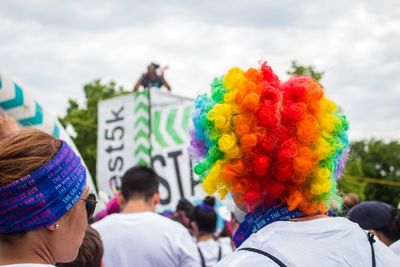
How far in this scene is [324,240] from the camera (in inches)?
60.4

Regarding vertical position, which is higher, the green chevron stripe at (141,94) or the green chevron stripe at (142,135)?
the green chevron stripe at (141,94)

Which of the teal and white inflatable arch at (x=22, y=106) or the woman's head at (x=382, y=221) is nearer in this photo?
the woman's head at (x=382, y=221)

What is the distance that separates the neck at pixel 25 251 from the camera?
1.39 m

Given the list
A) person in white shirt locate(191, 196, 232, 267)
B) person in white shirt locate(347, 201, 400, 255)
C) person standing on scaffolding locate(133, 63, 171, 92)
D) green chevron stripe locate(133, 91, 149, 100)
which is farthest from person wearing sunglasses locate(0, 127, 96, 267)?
person standing on scaffolding locate(133, 63, 171, 92)

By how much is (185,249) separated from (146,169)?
0.78 m

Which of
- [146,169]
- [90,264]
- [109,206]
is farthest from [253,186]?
[109,206]

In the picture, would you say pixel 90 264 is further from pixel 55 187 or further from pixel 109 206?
pixel 109 206

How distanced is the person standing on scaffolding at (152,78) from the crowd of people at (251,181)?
684 cm

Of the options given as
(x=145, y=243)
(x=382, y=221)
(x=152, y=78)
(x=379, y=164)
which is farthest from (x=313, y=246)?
(x=379, y=164)

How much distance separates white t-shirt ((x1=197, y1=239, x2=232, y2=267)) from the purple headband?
322cm

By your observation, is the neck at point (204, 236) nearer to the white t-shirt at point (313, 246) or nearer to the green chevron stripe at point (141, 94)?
the green chevron stripe at point (141, 94)

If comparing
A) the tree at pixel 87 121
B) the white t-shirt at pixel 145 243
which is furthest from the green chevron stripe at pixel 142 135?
the tree at pixel 87 121

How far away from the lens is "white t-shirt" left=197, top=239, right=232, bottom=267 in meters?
4.55

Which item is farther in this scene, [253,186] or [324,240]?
[253,186]
